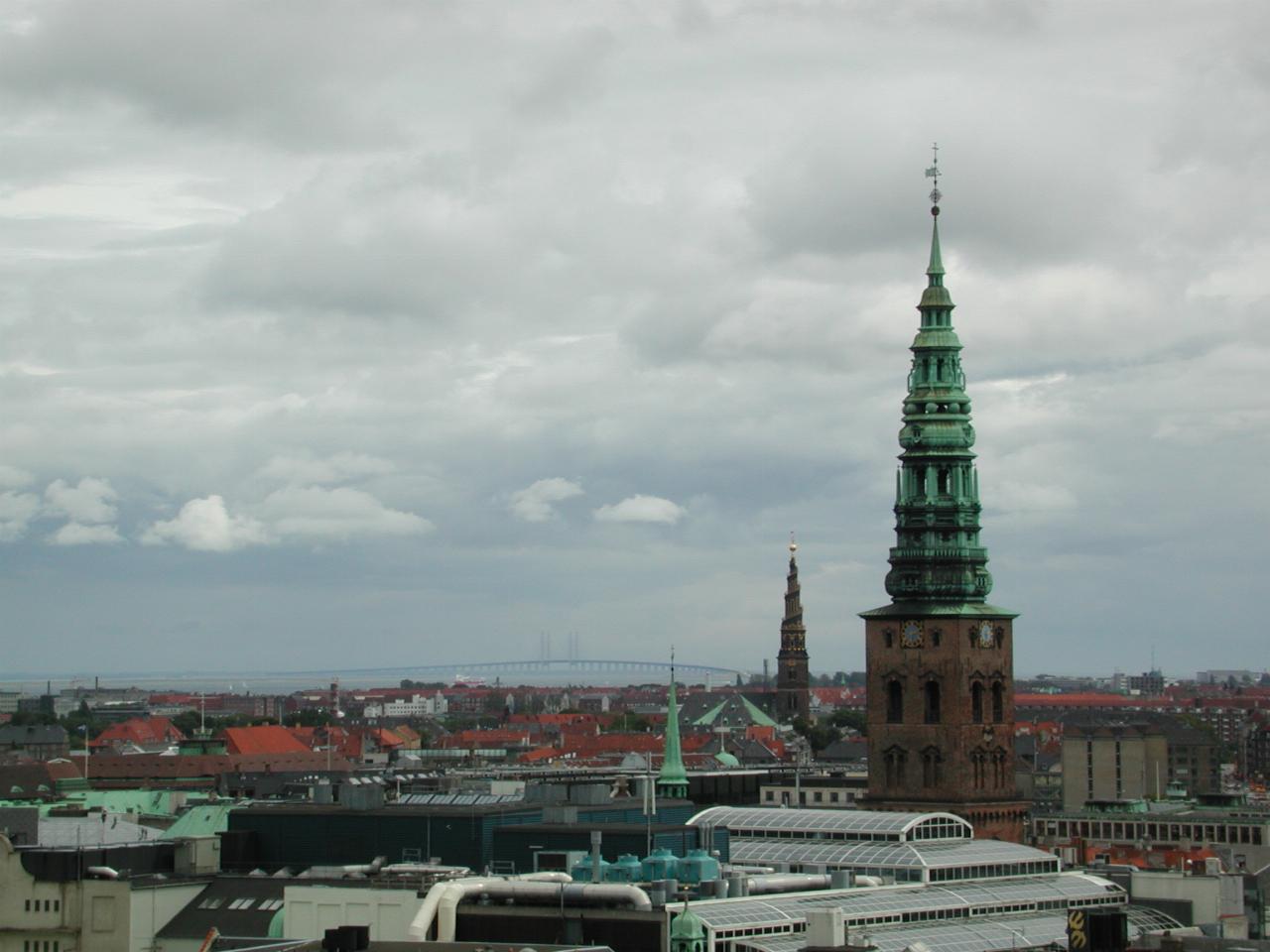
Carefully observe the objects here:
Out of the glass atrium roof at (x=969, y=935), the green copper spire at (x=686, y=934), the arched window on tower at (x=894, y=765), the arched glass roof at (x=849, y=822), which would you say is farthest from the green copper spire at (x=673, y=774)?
the green copper spire at (x=686, y=934)

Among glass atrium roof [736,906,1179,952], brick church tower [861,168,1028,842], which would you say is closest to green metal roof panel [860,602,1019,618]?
brick church tower [861,168,1028,842]

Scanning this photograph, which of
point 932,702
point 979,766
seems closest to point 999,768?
point 979,766

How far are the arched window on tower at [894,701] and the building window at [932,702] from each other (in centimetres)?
116

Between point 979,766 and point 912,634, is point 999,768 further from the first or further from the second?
point 912,634

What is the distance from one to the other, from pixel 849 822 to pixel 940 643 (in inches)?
843

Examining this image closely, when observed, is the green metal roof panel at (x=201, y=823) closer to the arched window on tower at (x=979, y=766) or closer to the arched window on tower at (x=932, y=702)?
the arched window on tower at (x=932, y=702)

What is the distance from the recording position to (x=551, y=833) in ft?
297

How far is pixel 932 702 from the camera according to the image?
125 m

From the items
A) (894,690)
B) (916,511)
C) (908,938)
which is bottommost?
(908,938)

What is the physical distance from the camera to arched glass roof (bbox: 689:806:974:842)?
103m

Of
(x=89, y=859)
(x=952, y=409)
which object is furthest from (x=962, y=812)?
(x=89, y=859)

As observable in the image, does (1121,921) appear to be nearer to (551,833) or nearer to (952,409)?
(551,833)

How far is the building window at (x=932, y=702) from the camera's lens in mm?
124688

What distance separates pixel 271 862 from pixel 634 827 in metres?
12.8
